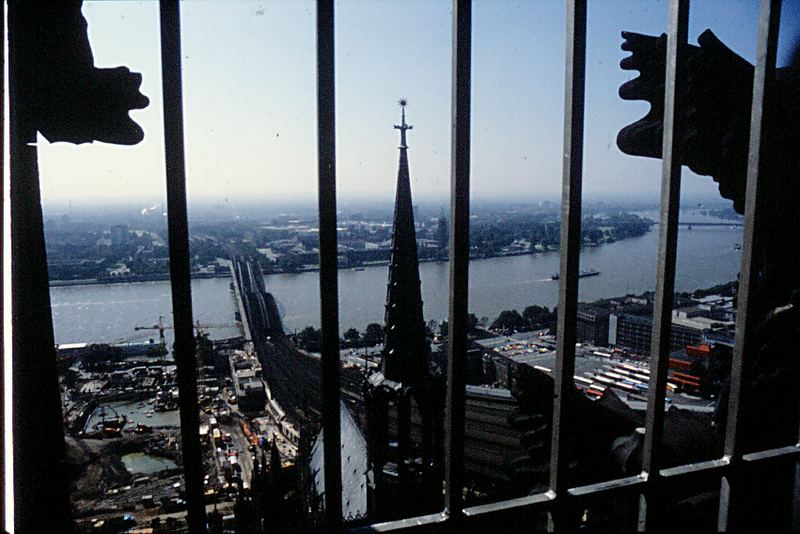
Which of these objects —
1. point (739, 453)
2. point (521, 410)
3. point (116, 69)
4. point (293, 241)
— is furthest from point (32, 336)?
point (293, 241)

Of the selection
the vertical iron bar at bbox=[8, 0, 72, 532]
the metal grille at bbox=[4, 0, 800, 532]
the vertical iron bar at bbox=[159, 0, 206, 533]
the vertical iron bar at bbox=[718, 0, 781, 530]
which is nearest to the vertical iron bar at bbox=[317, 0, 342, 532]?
the metal grille at bbox=[4, 0, 800, 532]

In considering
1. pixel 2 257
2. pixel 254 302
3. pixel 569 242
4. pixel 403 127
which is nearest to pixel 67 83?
pixel 2 257

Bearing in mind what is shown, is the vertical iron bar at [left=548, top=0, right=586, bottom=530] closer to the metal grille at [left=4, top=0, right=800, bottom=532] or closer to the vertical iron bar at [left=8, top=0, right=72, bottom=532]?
the metal grille at [left=4, top=0, right=800, bottom=532]

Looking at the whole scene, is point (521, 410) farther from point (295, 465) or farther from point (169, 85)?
point (295, 465)

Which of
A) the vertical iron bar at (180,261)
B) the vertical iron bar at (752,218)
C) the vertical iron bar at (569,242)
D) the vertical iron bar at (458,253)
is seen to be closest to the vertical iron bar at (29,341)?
the vertical iron bar at (180,261)

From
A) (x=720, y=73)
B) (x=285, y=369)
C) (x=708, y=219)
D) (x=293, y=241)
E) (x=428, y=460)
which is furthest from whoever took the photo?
(x=285, y=369)

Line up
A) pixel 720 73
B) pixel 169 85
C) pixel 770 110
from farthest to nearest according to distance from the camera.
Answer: pixel 720 73, pixel 770 110, pixel 169 85
